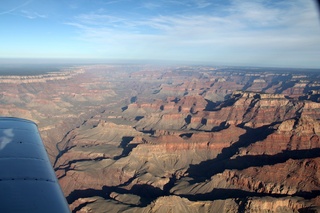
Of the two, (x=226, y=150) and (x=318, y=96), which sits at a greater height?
(x=318, y=96)

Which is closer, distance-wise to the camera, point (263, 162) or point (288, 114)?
point (263, 162)

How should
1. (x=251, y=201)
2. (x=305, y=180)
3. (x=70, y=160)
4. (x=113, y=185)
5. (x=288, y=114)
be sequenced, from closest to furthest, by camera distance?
(x=251, y=201) → (x=305, y=180) → (x=113, y=185) → (x=70, y=160) → (x=288, y=114)

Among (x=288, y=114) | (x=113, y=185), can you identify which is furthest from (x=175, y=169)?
(x=288, y=114)

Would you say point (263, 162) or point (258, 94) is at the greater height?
point (258, 94)

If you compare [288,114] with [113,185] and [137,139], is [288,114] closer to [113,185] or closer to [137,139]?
[137,139]

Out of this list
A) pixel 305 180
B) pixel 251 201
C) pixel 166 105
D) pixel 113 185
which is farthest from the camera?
pixel 166 105

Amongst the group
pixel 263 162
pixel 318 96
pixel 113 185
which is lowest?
pixel 113 185

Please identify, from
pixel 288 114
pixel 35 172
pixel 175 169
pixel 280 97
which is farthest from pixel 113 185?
pixel 280 97

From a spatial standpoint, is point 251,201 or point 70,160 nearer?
point 251,201

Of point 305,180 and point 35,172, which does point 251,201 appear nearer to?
point 305,180
